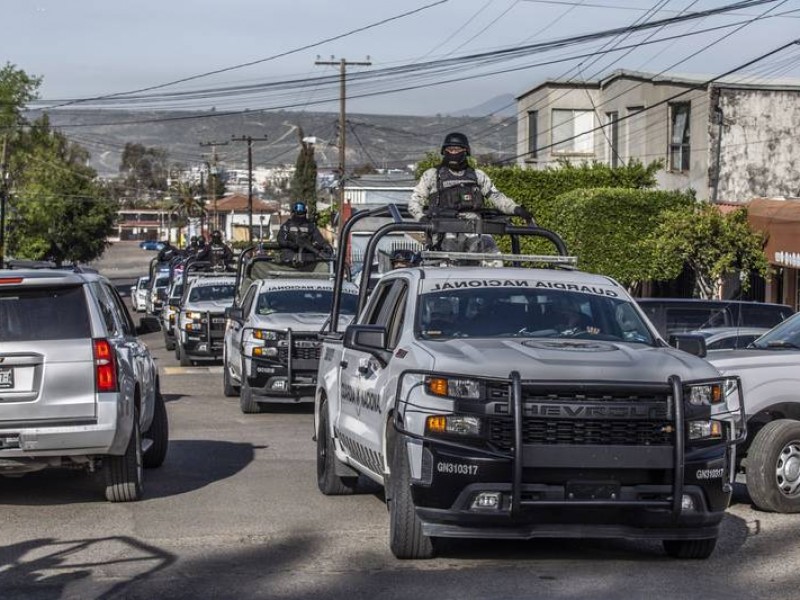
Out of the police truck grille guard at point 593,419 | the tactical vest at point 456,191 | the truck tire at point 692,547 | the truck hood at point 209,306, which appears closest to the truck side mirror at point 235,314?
the tactical vest at point 456,191

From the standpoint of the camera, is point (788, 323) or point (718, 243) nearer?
point (788, 323)

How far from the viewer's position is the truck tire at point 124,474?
11305 millimetres

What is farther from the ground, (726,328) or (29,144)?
(29,144)

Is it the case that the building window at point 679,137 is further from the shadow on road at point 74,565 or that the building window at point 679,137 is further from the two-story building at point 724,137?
the shadow on road at point 74,565

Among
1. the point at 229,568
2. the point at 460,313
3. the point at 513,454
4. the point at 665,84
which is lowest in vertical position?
the point at 229,568

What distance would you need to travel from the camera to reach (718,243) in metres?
30.3

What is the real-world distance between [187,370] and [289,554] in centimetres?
2021

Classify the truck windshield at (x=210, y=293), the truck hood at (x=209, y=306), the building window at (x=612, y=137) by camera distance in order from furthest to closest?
the building window at (x=612, y=137) < the truck windshield at (x=210, y=293) < the truck hood at (x=209, y=306)

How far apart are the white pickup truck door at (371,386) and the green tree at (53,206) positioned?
7020 centimetres

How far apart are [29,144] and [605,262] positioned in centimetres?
6080

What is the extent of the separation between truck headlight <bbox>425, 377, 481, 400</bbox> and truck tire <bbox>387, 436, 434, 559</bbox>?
42 centimetres

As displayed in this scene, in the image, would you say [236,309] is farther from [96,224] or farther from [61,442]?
[96,224]

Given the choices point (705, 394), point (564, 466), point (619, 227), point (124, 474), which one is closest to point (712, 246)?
point (619, 227)

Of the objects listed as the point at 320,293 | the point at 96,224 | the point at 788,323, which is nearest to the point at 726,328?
the point at 788,323
